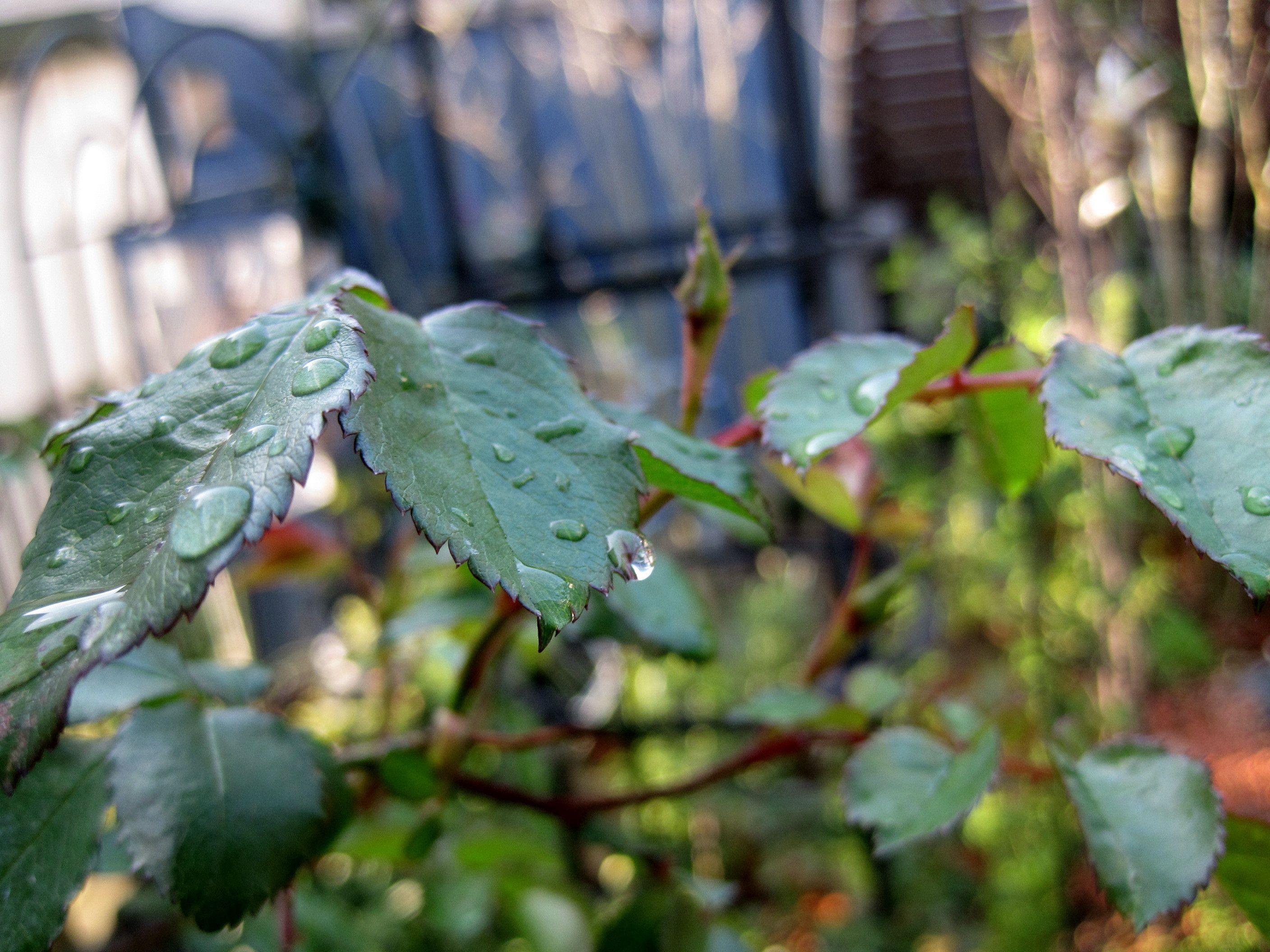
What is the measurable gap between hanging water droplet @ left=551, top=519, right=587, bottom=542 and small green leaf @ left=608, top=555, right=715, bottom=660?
0.20 metres

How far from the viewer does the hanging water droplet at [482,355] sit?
0.26m

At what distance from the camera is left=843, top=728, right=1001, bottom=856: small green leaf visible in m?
0.32

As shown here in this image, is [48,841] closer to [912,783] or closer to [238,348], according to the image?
[238,348]

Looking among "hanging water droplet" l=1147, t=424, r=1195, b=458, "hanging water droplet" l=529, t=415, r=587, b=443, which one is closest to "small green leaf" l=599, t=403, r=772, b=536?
"hanging water droplet" l=529, t=415, r=587, b=443

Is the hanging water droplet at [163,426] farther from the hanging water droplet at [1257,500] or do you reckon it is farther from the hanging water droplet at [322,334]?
the hanging water droplet at [1257,500]

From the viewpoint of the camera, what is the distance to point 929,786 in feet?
1.20

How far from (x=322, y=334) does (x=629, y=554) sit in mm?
101

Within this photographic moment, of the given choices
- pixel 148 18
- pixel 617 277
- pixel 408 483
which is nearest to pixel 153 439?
pixel 408 483

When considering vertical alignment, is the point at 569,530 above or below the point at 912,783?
above

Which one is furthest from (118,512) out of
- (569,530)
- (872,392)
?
(872,392)

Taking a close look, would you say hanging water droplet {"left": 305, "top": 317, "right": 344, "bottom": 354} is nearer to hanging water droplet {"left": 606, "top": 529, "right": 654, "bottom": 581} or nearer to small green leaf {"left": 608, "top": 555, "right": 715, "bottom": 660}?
hanging water droplet {"left": 606, "top": 529, "right": 654, "bottom": 581}

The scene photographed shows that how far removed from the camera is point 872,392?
0.29m

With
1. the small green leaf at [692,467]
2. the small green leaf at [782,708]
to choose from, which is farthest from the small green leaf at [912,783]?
the small green leaf at [692,467]

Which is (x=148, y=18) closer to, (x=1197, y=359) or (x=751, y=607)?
(x=751, y=607)
